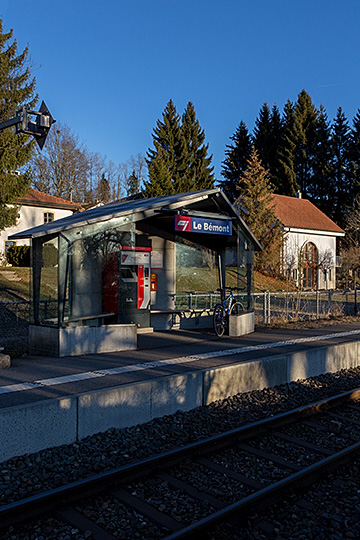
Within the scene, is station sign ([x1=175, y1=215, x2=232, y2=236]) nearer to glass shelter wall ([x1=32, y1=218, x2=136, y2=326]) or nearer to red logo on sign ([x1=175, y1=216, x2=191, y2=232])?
red logo on sign ([x1=175, y1=216, x2=191, y2=232])

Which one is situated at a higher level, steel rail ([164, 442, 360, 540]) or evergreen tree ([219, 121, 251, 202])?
evergreen tree ([219, 121, 251, 202])

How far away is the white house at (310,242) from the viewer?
4141cm

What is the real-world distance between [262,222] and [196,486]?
108 ft

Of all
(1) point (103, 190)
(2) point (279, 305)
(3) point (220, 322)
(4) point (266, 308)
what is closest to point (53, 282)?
(3) point (220, 322)

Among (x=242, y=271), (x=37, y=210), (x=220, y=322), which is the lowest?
(x=220, y=322)

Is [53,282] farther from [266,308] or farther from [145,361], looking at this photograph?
[266,308]

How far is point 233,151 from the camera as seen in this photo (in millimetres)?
69000

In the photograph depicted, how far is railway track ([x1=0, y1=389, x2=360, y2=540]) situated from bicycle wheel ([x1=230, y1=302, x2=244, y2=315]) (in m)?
6.42

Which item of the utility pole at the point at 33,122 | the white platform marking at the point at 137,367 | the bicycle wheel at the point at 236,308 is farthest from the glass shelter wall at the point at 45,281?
the bicycle wheel at the point at 236,308

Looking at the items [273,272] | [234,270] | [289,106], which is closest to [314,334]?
[234,270]

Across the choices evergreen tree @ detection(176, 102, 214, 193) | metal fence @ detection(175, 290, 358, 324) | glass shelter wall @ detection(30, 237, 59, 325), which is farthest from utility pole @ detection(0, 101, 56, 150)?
evergreen tree @ detection(176, 102, 214, 193)

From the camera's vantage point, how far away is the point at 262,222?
3712 centimetres

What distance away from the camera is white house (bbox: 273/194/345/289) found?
4141cm

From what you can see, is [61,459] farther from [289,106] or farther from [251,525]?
[289,106]
